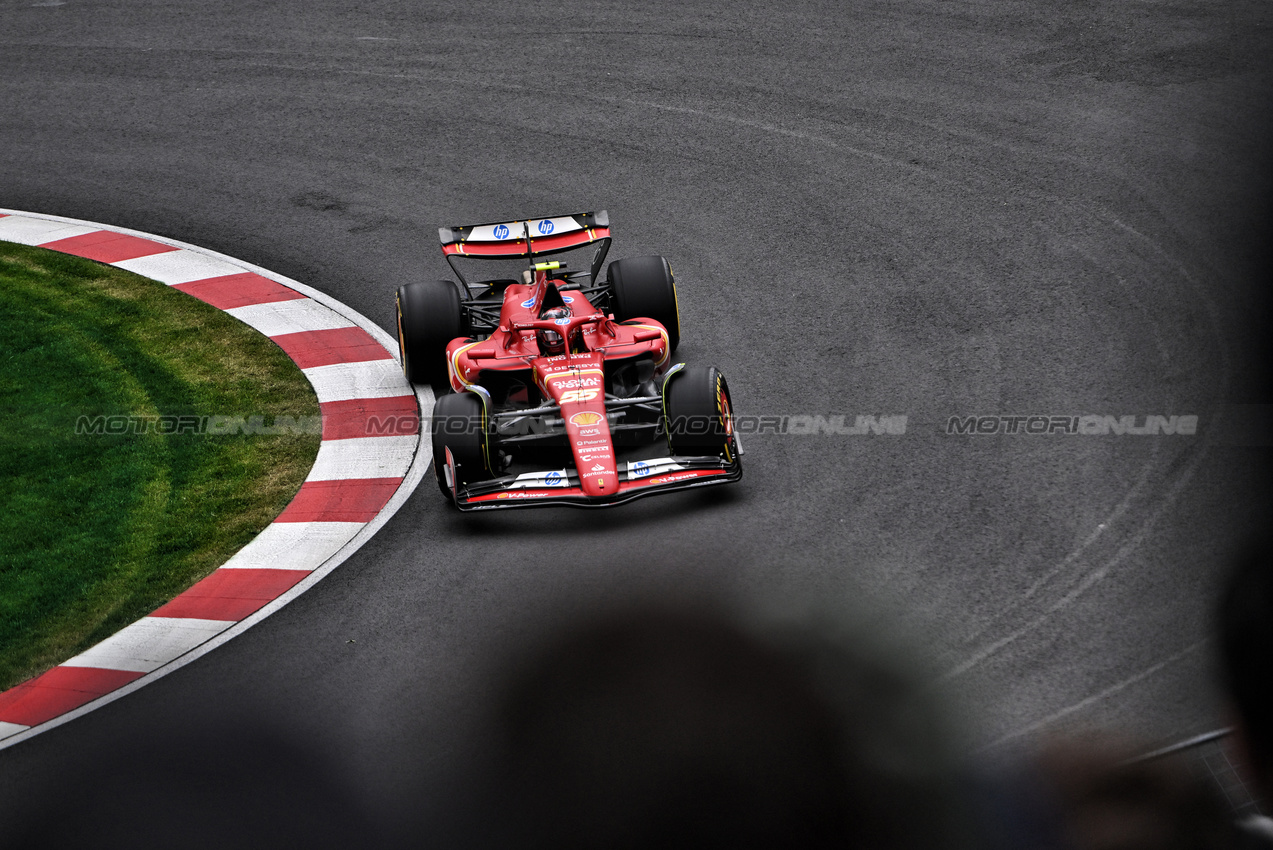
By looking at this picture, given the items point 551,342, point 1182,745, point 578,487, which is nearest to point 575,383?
point 551,342

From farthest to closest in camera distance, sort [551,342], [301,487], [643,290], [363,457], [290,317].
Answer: [290,317] → [643,290] → [363,457] → [551,342] → [301,487]

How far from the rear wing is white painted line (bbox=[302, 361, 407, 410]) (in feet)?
3.08

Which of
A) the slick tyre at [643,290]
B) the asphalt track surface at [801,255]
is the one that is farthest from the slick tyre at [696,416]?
the slick tyre at [643,290]

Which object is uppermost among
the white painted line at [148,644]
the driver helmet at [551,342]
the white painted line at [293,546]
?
the driver helmet at [551,342]

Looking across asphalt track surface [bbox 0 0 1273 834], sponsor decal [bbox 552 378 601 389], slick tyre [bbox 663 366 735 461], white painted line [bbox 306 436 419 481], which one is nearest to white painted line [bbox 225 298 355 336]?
asphalt track surface [bbox 0 0 1273 834]

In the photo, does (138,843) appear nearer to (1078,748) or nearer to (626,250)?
(1078,748)

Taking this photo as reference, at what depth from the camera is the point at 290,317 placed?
9508 mm

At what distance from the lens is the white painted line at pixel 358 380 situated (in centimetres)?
838

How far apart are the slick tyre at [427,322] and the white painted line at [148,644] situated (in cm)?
262

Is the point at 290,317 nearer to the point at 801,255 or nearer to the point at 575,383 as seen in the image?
the point at 575,383

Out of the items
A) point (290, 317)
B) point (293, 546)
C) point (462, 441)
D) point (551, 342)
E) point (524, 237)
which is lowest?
point (293, 546)

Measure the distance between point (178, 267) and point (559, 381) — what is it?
4820 mm

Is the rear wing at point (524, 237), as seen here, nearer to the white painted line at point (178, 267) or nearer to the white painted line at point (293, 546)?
the white painted line at point (293, 546)

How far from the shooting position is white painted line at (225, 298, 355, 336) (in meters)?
9.34
